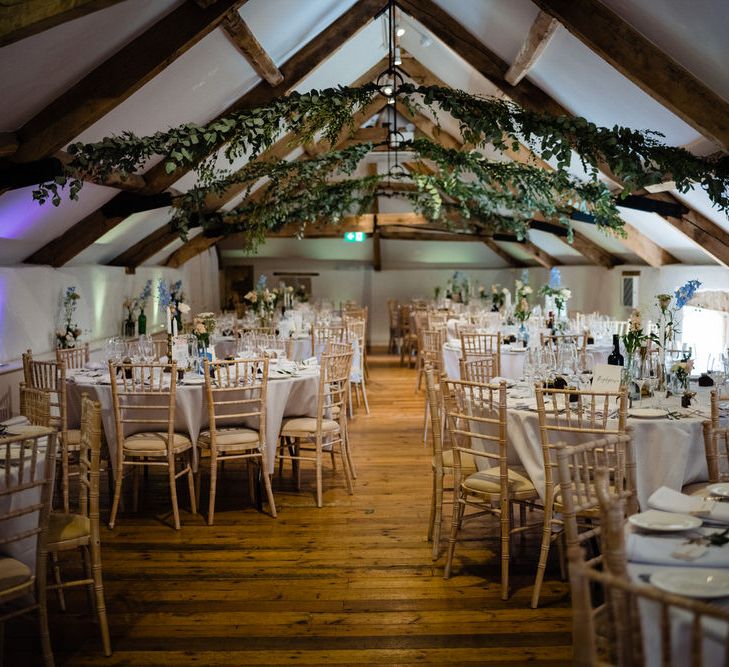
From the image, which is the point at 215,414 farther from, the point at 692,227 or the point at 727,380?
the point at 692,227

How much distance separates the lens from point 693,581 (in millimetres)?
2176

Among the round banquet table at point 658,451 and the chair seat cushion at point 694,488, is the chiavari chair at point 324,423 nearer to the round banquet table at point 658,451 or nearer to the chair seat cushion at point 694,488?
the round banquet table at point 658,451

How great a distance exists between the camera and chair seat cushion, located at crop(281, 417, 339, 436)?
6.03 metres

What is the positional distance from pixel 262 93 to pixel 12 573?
607 centimetres

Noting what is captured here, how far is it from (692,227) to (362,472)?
4.61 metres

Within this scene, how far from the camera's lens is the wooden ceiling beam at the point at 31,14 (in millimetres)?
3646

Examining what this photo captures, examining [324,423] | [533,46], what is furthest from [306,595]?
[533,46]

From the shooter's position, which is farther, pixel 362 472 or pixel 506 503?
pixel 362 472

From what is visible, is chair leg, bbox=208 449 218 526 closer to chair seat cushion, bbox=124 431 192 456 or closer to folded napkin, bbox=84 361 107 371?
chair seat cushion, bbox=124 431 192 456

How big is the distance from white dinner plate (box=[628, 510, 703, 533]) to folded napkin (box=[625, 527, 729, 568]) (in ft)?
0.09

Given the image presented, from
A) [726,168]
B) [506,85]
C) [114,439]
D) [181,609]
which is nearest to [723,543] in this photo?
[181,609]

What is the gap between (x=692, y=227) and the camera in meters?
8.64

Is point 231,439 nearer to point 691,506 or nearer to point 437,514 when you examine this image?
point 437,514

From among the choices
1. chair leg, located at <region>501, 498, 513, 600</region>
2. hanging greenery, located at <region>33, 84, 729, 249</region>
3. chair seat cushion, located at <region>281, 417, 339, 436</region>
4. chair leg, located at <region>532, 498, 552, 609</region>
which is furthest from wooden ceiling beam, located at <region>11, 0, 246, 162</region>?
chair leg, located at <region>532, 498, 552, 609</region>
